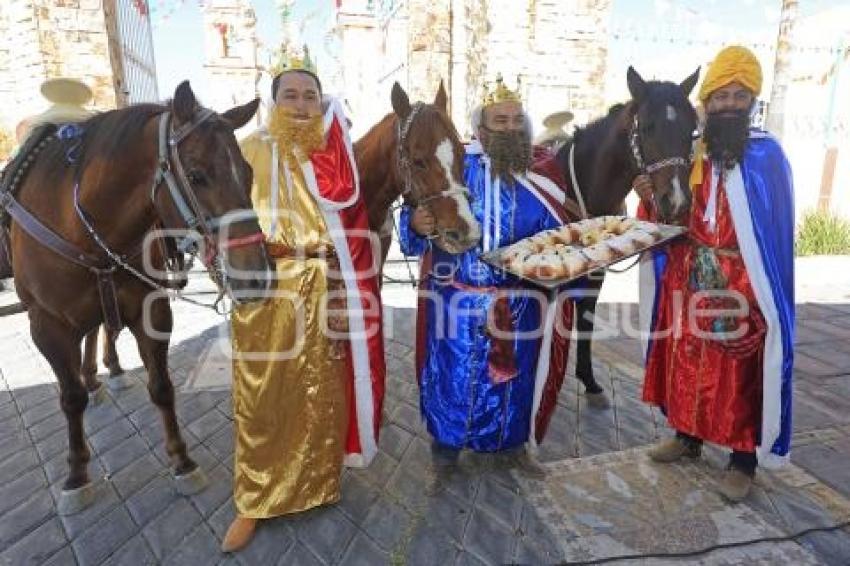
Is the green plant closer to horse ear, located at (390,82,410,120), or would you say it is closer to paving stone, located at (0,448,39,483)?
horse ear, located at (390,82,410,120)

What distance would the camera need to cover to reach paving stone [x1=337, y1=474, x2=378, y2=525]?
106 inches

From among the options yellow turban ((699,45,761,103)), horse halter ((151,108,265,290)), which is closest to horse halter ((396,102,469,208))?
horse halter ((151,108,265,290))

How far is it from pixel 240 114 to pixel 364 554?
2.05 metres

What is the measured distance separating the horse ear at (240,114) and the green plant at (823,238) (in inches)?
446

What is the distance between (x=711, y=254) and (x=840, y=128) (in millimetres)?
14060

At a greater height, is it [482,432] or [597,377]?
[482,432]

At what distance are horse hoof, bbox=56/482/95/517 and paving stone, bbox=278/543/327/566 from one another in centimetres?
121

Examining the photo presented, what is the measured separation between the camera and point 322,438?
2.53 meters

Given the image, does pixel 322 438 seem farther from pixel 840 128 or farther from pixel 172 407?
pixel 840 128

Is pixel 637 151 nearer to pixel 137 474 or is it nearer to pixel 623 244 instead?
pixel 623 244

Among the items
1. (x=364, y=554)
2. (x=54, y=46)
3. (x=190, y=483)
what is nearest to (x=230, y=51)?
(x=54, y=46)

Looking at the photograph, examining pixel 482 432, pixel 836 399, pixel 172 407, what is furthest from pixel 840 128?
pixel 172 407

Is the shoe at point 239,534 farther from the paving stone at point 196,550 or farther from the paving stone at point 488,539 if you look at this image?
the paving stone at point 488,539

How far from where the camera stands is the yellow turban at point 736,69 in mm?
2498
